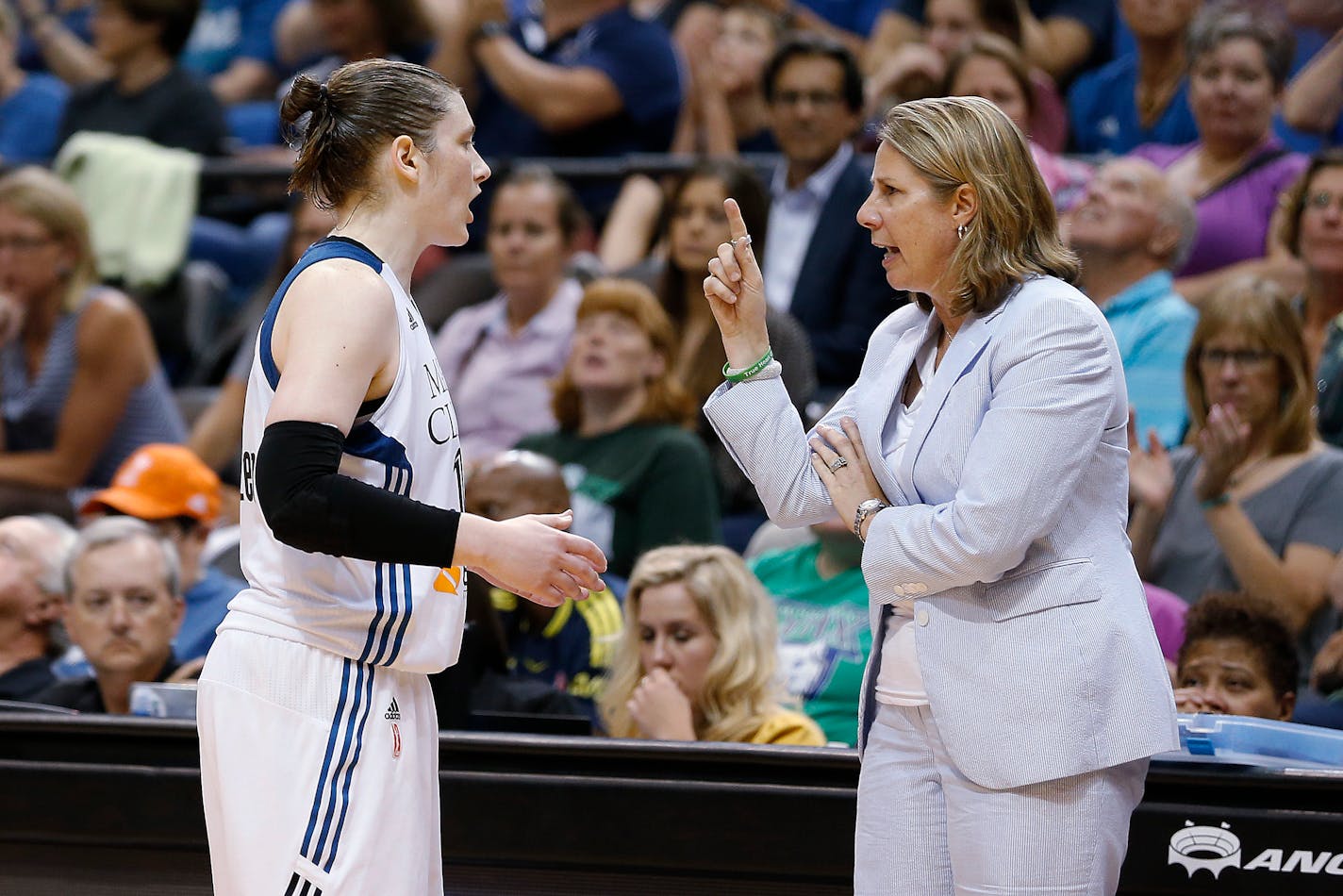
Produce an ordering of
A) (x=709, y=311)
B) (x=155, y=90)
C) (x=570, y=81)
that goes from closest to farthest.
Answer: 1. (x=709, y=311)
2. (x=570, y=81)
3. (x=155, y=90)

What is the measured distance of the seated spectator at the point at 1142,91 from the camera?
5.88 meters

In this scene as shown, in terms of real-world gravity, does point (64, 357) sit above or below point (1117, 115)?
below

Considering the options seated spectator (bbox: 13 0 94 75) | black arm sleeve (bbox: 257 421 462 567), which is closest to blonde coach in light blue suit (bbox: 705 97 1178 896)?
black arm sleeve (bbox: 257 421 462 567)

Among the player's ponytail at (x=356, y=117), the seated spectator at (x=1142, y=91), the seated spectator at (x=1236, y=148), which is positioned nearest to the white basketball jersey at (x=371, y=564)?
the player's ponytail at (x=356, y=117)

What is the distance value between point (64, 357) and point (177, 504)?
1.17 m

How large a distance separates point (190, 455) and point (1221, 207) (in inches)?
125

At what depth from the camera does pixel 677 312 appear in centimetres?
548

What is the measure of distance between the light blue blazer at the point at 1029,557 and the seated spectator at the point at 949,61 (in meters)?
3.56

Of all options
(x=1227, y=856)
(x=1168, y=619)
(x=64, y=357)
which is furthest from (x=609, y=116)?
(x=1227, y=856)

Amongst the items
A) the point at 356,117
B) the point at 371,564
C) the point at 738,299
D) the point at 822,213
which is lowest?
the point at 371,564

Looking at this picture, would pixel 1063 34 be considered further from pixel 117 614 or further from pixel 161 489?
pixel 117 614

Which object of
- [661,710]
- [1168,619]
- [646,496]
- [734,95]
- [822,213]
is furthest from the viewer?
[734,95]

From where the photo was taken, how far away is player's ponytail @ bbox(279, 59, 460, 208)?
226 centimetres

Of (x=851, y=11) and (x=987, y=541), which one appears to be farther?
(x=851, y=11)
